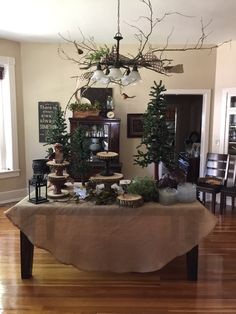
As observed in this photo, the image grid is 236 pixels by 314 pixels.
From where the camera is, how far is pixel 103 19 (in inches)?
155

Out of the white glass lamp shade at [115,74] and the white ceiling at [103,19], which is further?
the white ceiling at [103,19]

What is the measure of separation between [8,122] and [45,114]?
2.22ft

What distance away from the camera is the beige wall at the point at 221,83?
5.05 meters

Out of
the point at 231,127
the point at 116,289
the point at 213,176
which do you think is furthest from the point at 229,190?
the point at 116,289

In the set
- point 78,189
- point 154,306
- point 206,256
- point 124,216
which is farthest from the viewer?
point 206,256

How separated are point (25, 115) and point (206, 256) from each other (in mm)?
3987

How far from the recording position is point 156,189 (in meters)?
2.82

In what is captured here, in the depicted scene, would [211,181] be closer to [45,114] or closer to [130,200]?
[130,200]

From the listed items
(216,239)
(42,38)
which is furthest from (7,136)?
(216,239)

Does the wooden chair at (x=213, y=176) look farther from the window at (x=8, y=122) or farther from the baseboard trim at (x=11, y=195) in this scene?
the window at (x=8, y=122)

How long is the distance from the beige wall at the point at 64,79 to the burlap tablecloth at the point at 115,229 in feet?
10.0

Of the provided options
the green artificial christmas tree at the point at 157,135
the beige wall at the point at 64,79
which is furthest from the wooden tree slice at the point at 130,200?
the beige wall at the point at 64,79

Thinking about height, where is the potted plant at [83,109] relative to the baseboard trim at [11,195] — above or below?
above

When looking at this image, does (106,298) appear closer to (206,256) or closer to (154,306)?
(154,306)
